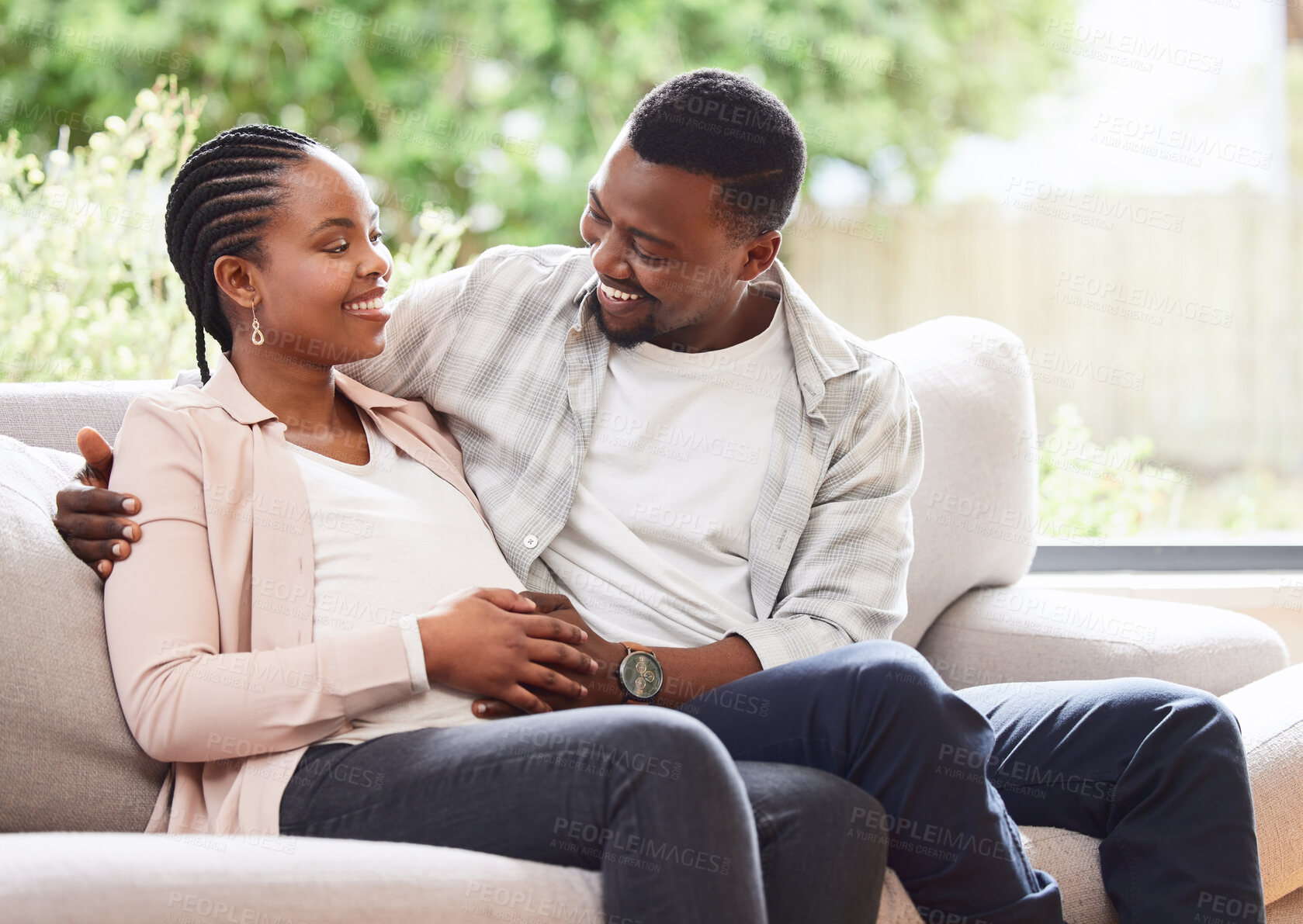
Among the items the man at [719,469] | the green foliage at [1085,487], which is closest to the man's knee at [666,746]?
the man at [719,469]

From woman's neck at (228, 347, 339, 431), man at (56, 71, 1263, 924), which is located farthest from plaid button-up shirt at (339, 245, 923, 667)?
woman's neck at (228, 347, 339, 431)

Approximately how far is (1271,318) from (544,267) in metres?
3.11

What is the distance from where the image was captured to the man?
1311mm

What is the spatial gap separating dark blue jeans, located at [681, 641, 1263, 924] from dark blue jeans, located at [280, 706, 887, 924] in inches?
2.8

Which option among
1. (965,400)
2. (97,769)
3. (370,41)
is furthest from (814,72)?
(97,769)

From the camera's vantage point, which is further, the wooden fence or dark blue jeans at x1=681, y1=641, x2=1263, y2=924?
the wooden fence

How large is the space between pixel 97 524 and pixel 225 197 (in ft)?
1.34

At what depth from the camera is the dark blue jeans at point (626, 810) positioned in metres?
0.99

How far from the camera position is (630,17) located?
390 centimetres

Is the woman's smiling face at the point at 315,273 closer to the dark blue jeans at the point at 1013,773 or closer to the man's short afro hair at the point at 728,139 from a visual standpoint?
the man's short afro hair at the point at 728,139

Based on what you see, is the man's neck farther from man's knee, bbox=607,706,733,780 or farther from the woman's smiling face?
man's knee, bbox=607,706,733,780

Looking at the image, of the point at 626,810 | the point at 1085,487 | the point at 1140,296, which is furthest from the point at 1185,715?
the point at 1140,296

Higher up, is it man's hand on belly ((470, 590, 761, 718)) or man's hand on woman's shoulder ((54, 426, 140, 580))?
man's hand on woman's shoulder ((54, 426, 140, 580))

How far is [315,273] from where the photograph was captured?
1325 millimetres
